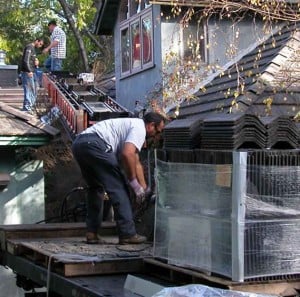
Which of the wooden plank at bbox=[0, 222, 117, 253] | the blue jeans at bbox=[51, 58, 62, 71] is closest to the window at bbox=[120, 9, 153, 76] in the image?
the blue jeans at bbox=[51, 58, 62, 71]

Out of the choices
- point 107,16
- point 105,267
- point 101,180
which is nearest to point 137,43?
point 107,16

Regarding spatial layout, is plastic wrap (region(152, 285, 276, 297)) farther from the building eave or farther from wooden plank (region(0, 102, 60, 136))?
the building eave

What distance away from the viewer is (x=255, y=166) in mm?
4301

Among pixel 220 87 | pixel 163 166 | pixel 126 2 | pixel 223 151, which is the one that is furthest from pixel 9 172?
pixel 223 151

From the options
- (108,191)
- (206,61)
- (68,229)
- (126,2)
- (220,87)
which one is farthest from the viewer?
(126,2)

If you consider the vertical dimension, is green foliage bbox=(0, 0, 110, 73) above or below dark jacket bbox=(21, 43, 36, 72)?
above

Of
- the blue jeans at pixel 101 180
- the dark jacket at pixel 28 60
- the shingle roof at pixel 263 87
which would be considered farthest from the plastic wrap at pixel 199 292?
the dark jacket at pixel 28 60

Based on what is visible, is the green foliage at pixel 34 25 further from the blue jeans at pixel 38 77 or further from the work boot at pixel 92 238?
the work boot at pixel 92 238

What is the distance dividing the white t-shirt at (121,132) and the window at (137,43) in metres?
7.21

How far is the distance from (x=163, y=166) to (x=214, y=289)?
131 cm

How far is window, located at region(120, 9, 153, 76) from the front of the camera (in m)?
14.0

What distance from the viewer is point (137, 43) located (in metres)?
14.8

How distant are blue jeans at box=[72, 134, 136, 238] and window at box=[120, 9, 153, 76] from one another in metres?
7.22

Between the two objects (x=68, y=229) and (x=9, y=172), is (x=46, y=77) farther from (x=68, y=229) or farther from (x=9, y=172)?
(x=68, y=229)
